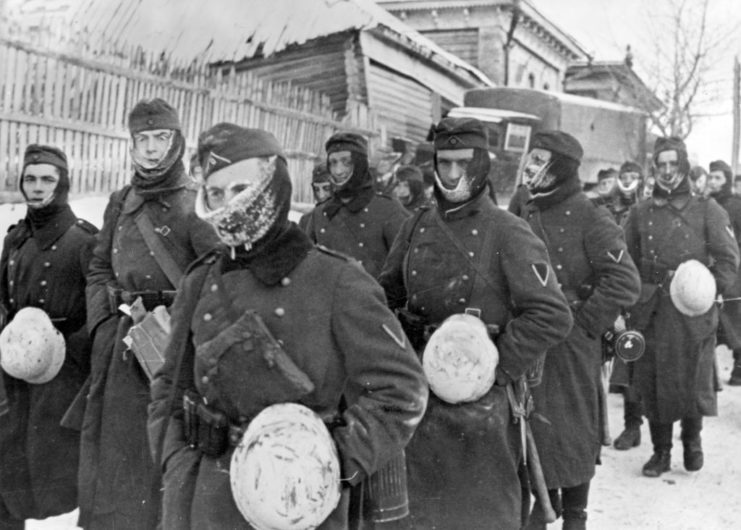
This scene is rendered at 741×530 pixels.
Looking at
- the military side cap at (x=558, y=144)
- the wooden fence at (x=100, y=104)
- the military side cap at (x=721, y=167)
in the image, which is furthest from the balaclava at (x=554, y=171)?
the wooden fence at (x=100, y=104)

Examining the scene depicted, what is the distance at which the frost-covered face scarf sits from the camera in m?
2.61

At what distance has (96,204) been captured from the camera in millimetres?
10055

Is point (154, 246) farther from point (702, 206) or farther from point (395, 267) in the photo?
point (702, 206)

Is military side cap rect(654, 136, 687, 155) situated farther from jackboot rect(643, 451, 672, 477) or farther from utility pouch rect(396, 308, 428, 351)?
utility pouch rect(396, 308, 428, 351)

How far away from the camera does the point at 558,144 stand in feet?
17.0

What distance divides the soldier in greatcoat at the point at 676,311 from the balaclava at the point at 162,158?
3866mm

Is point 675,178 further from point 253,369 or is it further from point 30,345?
point 253,369

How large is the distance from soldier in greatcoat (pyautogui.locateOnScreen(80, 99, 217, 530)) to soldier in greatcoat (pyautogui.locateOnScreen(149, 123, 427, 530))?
1.44m

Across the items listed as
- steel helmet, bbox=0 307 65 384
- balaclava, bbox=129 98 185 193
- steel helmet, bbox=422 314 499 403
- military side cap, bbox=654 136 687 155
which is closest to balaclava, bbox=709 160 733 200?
military side cap, bbox=654 136 687 155

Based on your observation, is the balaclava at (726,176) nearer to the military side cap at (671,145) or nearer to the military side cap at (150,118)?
the military side cap at (671,145)

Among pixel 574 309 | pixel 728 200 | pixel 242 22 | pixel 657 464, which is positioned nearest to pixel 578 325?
pixel 574 309

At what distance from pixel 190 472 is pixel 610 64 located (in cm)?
3461

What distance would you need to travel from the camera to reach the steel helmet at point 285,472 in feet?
7.61

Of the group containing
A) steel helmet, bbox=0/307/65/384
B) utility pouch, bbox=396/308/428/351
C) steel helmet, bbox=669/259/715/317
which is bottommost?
steel helmet, bbox=0/307/65/384
